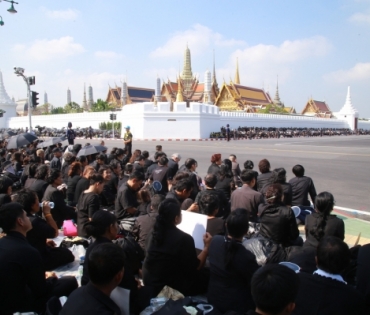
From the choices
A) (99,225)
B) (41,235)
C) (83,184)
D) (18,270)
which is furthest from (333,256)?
(83,184)

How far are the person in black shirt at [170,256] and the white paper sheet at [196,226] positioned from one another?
0.38m

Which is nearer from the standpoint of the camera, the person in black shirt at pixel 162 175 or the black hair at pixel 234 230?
the black hair at pixel 234 230

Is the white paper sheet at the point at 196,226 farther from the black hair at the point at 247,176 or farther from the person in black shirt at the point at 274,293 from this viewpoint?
the person in black shirt at the point at 274,293

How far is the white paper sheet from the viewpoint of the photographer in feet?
12.7

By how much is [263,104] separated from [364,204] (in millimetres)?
62057

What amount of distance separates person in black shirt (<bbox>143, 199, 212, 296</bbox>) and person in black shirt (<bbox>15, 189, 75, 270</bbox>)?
1.25 meters

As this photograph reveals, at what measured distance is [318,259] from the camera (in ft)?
8.87

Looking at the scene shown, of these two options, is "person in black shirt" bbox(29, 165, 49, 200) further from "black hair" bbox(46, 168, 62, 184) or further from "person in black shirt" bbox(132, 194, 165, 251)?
"person in black shirt" bbox(132, 194, 165, 251)

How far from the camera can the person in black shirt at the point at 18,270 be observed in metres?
2.88

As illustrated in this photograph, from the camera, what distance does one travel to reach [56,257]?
436 cm

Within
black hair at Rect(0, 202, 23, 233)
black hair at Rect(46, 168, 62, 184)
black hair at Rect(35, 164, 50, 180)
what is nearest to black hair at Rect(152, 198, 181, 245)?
black hair at Rect(0, 202, 23, 233)

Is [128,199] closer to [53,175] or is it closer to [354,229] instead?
[53,175]

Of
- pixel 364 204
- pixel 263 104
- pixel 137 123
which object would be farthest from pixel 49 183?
pixel 263 104

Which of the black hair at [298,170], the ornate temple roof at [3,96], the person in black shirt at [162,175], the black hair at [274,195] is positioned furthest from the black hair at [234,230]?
the ornate temple roof at [3,96]
